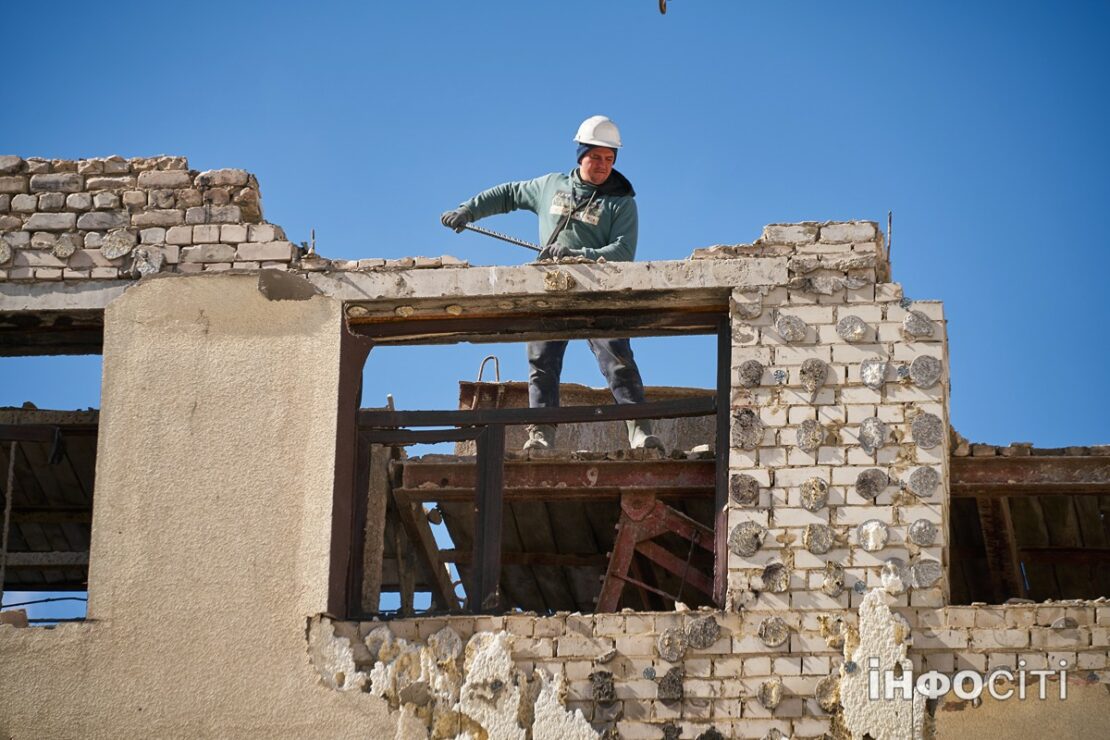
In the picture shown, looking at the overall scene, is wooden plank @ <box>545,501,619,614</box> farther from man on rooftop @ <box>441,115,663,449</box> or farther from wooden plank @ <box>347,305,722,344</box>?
wooden plank @ <box>347,305,722,344</box>

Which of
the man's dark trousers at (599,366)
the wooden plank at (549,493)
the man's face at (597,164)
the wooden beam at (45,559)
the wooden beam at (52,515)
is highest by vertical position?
the man's face at (597,164)

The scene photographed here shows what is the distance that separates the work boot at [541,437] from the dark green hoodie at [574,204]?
4.04 feet

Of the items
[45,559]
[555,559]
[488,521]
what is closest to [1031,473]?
[488,521]

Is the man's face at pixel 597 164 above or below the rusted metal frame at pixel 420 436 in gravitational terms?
above

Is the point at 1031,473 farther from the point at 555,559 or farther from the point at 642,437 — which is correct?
the point at 555,559

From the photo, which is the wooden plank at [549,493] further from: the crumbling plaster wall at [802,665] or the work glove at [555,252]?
the work glove at [555,252]

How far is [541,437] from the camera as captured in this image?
43.5 feet

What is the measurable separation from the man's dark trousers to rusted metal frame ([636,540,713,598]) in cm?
128

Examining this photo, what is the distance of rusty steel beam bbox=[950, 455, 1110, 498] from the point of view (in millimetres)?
12258

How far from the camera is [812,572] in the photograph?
1121 cm

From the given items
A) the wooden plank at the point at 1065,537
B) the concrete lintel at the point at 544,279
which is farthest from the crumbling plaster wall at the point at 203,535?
the wooden plank at the point at 1065,537

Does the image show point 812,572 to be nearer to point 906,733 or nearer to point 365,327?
point 906,733

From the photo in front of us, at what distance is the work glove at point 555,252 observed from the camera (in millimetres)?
12555

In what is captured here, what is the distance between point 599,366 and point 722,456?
2084 millimetres
